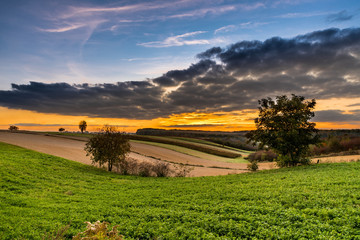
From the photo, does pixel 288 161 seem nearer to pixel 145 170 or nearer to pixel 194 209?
pixel 145 170

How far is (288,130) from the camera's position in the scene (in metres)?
31.0

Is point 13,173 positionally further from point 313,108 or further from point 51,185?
point 313,108

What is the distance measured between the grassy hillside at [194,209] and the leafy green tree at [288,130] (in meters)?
9.23

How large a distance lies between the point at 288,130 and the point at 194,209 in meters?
21.7

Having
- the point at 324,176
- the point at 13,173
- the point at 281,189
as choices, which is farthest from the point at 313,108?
the point at 13,173

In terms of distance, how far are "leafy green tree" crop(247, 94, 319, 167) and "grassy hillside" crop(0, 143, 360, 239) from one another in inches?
363

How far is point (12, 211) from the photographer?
1404cm

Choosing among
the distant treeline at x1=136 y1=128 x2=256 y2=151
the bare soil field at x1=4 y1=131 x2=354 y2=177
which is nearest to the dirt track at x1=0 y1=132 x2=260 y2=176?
the bare soil field at x1=4 y1=131 x2=354 y2=177

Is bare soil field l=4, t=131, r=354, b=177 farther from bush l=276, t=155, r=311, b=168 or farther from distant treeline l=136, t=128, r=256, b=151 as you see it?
distant treeline l=136, t=128, r=256, b=151

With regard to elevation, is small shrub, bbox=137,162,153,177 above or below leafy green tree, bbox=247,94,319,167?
below

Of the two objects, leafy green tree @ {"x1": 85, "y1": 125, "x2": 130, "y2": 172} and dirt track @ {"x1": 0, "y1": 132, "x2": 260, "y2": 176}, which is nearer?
leafy green tree @ {"x1": 85, "y1": 125, "x2": 130, "y2": 172}

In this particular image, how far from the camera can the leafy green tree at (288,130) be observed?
30.0m

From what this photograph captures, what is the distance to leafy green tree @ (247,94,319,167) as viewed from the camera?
29969 mm

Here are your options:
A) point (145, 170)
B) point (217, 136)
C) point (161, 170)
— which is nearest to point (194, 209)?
point (161, 170)
